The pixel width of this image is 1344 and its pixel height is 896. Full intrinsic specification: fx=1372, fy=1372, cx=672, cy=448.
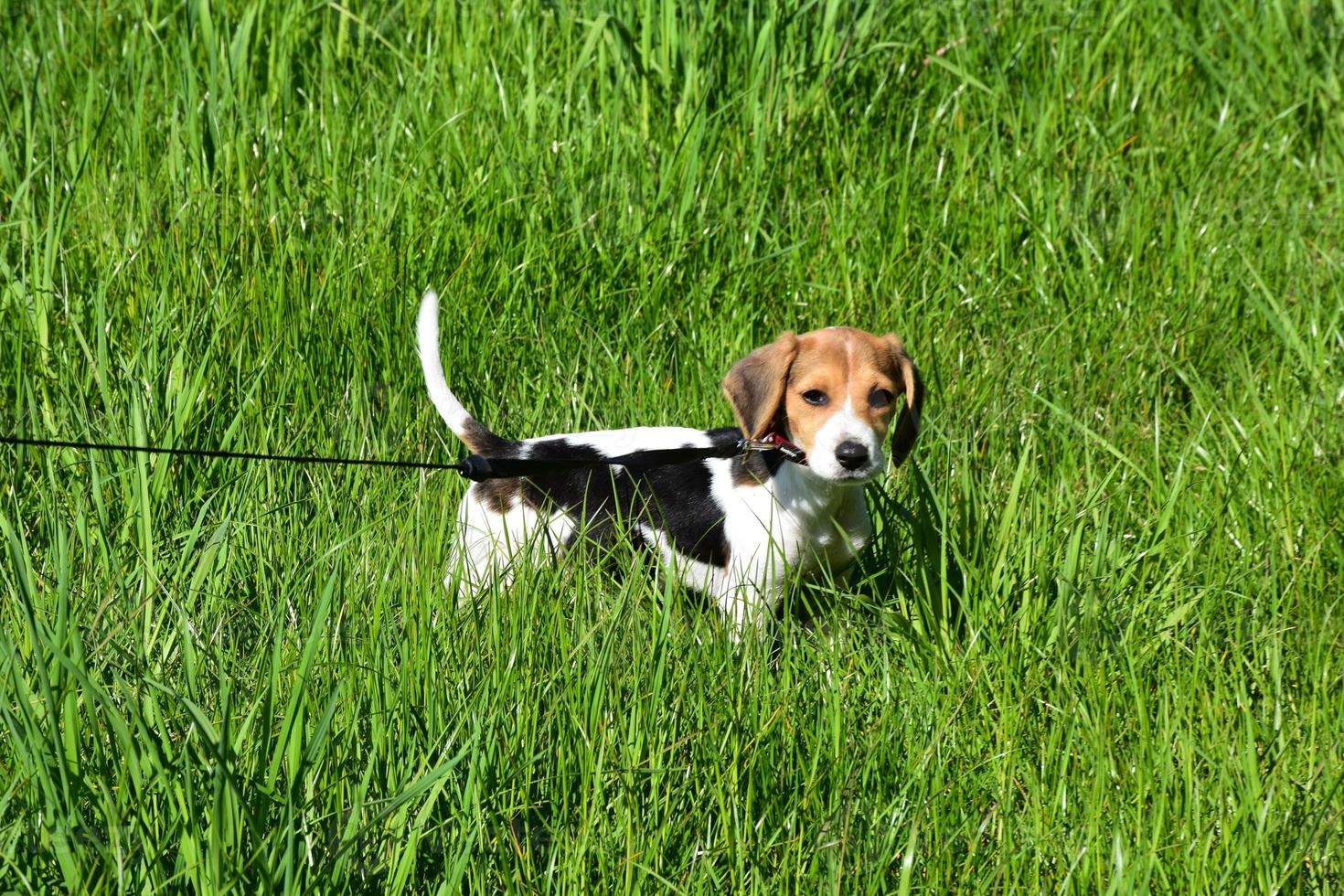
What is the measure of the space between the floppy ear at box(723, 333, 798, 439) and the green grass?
445mm

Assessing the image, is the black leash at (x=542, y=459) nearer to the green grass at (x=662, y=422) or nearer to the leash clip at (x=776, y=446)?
the leash clip at (x=776, y=446)

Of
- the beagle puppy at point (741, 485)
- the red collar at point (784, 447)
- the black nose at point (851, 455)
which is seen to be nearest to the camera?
the black nose at point (851, 455)

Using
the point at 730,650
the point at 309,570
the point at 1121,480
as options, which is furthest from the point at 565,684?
the point at 1121,480

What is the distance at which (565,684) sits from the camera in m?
2.37

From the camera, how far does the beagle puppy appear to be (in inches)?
113

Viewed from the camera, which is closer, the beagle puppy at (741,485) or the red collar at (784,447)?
the beagle puppy at (741,485)

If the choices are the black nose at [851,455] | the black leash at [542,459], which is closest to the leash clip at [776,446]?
the black leash at [542,459]

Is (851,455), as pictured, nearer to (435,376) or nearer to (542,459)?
(542,459)

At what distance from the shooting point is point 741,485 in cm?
328

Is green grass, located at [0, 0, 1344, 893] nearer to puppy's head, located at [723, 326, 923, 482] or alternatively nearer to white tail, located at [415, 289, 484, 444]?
white tail, located at [415, 289, 484, 444]

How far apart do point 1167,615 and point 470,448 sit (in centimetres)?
166

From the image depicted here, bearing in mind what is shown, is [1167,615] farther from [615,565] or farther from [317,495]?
[317,495]

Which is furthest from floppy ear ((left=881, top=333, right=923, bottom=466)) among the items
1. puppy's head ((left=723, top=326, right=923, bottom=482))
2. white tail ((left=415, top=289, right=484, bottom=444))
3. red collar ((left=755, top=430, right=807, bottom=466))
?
white tail ((left=415, top=289, right=484, bottom=444))

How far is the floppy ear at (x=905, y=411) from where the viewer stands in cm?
297
